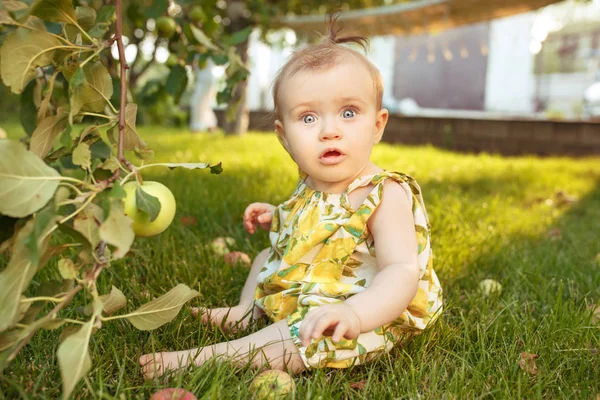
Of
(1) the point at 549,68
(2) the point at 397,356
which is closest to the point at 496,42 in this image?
(1) the point at 549,68

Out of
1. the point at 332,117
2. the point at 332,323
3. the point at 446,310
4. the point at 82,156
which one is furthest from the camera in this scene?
the point at 446,310

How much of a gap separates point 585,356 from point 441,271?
0.59m

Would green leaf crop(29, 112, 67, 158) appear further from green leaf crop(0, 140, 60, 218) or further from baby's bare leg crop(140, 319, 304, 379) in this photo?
baby's bare leg crop(140, 319, 304, 379)

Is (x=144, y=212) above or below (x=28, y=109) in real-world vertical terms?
below

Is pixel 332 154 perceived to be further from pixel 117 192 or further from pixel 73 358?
pixel 73 358

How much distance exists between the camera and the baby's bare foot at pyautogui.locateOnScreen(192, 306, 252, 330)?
1.37m

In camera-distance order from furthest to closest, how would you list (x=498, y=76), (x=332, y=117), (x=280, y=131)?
(x=498, y=76) → (x=280, y=131) → (x=332, y=117)

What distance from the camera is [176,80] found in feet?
6.29

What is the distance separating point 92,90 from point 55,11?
5.5 inches

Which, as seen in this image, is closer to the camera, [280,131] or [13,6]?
[13,6]

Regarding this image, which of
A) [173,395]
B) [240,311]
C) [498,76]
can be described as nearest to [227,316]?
[240,311]

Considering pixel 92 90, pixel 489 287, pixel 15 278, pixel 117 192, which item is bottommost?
pixel 489 287

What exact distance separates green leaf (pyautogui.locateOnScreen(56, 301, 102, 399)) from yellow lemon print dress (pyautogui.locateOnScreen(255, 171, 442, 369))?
48 centimetres

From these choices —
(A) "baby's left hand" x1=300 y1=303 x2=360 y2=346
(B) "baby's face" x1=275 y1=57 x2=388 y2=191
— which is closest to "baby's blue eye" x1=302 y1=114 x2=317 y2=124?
(B) "baby's face" x1=275 y1=57 x2=388 y2=191
